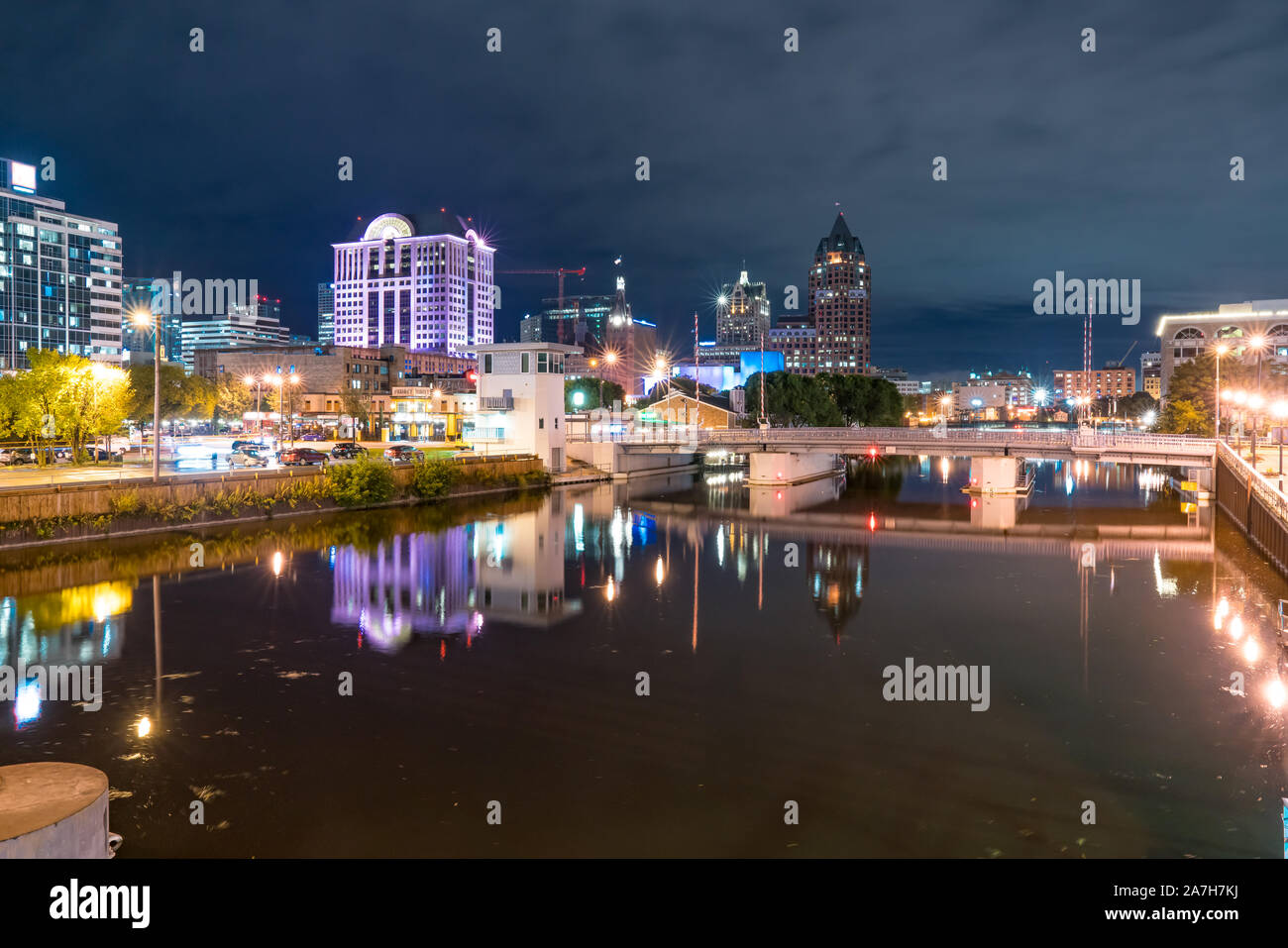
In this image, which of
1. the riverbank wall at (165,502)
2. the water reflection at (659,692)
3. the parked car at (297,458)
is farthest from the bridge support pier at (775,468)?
the parked car at (297,458)

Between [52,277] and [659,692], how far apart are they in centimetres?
15763

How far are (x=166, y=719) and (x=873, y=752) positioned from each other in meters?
14.5

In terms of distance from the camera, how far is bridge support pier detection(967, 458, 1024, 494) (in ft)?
231

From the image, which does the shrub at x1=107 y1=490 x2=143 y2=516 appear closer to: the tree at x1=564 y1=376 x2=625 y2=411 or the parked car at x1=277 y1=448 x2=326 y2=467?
the parked car at x1=277 y1=448 x2=326 y2=467

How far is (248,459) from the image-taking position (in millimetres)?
60156

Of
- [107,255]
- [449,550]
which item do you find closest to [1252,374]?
[449,550]

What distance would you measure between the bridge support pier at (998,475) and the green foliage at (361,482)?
4503 centimetres

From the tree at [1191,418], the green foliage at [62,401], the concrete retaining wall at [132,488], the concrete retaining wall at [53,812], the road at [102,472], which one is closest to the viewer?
the concrete retaining wall at [53,812]

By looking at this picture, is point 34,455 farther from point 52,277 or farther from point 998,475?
point 52,277

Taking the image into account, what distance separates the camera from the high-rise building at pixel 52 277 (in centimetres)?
13638

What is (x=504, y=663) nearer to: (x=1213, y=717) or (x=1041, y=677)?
(x=1041, y=677)

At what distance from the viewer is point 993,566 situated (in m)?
39.6

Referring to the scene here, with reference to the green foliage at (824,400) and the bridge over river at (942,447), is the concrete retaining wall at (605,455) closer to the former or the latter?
the bridge over river at (942,447)

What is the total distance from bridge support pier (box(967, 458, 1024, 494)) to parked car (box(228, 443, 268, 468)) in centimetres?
5302
